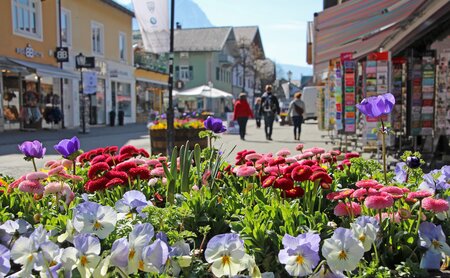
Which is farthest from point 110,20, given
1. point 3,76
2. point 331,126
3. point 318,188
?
point 318,188

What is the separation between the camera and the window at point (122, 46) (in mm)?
31458

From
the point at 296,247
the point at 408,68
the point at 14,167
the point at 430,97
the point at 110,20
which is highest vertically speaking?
the point at 110,20

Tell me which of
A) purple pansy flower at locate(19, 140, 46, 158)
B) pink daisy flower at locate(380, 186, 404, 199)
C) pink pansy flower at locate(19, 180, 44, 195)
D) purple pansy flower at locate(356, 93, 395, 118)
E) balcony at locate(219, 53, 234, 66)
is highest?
balcony at locate(219, 53, 234, 66)

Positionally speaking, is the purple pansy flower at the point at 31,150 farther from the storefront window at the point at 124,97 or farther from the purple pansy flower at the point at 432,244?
the storefront window at the point at 124,97

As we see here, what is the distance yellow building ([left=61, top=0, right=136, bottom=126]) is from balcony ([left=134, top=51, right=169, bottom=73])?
12.7ft

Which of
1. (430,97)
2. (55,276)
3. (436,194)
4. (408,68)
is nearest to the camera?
(55,276)

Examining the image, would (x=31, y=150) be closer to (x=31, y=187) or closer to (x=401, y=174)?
(x=31, y=187)

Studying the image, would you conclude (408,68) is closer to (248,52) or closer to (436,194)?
(436,194)

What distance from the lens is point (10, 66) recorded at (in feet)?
59.3

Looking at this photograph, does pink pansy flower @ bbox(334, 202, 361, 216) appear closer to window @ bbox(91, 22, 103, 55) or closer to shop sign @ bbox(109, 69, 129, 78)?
window @ bbox(91, 22, 103, 55)

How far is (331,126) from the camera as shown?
1438 cm

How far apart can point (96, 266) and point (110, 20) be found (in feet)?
98.4

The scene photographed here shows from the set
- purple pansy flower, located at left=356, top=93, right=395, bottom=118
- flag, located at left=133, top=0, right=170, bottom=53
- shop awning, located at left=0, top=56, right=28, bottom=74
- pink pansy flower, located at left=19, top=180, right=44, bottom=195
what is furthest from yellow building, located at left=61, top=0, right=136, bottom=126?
purple pansy flower, located at left=356, top=93, right=395, bottom=118

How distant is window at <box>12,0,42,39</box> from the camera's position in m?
20.5
